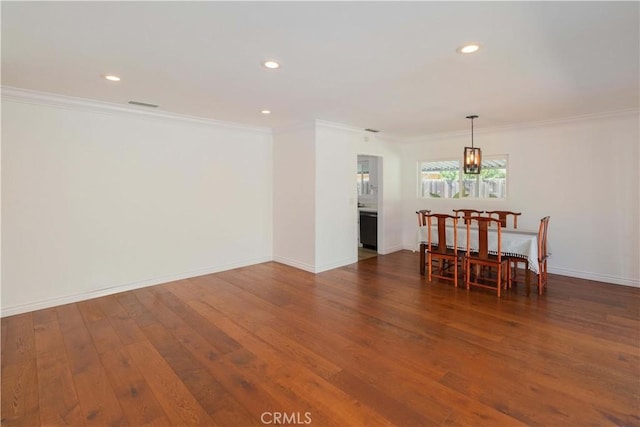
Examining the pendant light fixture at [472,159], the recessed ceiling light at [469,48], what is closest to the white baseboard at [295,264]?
the pendant light fixture at [472,159]

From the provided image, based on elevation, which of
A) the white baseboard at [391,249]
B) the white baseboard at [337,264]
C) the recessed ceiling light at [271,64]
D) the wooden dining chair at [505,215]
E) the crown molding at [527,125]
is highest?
the crown molding at [527,125]

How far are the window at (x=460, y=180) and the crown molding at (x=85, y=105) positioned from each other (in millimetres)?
4134

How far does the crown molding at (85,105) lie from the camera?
11.3 ft

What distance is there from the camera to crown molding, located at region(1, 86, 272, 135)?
3452 mm

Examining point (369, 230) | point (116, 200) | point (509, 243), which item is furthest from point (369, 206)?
point (116, 200)

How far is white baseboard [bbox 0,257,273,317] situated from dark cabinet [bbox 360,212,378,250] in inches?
102

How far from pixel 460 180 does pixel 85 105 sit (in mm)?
5959

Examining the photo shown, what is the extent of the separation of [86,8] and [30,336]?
114 inches

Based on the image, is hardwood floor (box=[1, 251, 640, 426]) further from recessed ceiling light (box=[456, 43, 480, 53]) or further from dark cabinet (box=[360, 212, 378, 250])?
dark cabinet (box=[360, 212, 378, 250])

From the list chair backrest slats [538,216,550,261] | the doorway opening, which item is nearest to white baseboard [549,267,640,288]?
chair backrest slats [538,216,550,261]

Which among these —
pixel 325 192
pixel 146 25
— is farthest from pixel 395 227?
pixel 146 25

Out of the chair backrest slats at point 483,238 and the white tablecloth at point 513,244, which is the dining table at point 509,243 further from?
the chair backrest slats at point 483,238

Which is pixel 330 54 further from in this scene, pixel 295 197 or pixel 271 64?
pixel 295 197

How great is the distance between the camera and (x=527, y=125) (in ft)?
17.1
